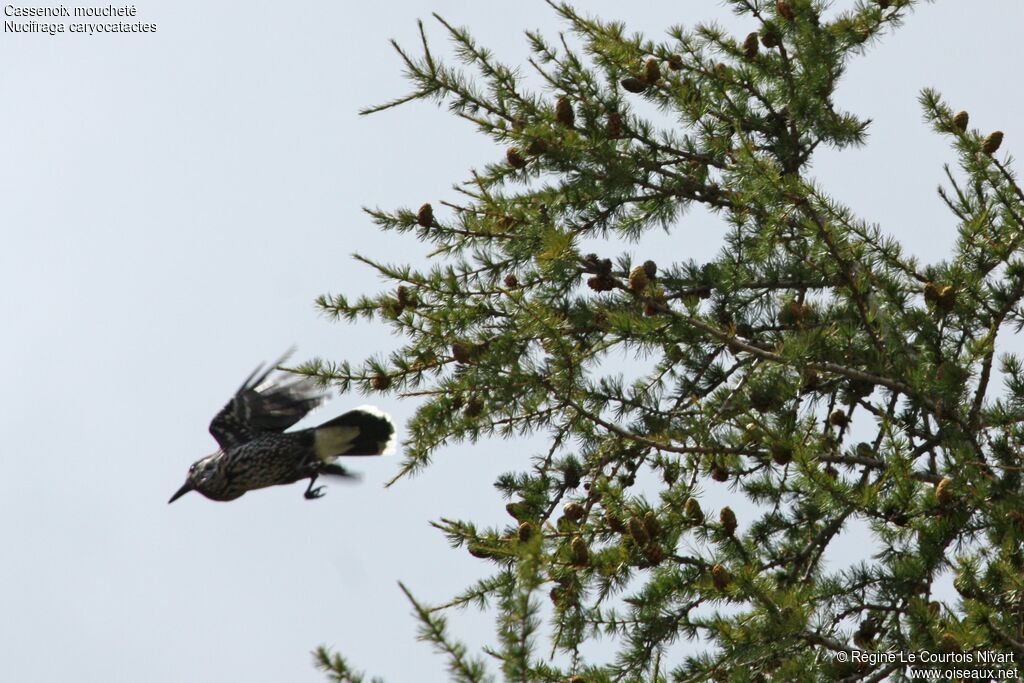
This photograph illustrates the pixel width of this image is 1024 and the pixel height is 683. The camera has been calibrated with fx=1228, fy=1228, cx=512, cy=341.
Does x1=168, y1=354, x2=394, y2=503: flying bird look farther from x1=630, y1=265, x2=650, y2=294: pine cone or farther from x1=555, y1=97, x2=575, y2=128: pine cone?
x1=630, y1=265, x2=650, y2=294: pine cone

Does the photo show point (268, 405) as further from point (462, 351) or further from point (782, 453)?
point (782, 453)

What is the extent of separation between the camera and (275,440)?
6.61 metres

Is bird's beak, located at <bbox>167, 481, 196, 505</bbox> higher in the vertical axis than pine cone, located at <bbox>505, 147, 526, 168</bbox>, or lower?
higher

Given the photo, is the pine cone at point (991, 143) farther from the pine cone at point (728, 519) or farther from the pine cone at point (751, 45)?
the pine cone at point (728, 519)

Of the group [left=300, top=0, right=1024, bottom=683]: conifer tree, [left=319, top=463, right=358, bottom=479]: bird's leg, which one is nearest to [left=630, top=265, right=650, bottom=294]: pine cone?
[left=300, top=0, right=1024, bottom=683]: conifer tree

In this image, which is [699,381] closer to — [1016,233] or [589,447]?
[589,447]

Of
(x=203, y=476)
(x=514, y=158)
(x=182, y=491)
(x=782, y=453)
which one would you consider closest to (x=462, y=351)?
(x=514, y=158)

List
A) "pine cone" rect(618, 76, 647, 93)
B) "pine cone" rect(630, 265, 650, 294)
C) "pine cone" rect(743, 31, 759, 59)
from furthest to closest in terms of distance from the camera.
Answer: "pine cone" rect(743, 31, 759, 59), "pine cone" rect(618, 76, 647, 93), "pine cone" rect(630, 265, 650, 294)

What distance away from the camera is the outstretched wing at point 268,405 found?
260 inches

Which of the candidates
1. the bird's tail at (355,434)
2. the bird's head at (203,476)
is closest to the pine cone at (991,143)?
the bird's tail at (355,434)

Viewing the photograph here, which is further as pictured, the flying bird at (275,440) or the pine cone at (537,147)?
the flying bird at (275,440)

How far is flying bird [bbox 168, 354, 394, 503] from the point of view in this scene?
6.61 m

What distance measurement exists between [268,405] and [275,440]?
192 mm

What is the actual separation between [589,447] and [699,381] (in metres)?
0.62
